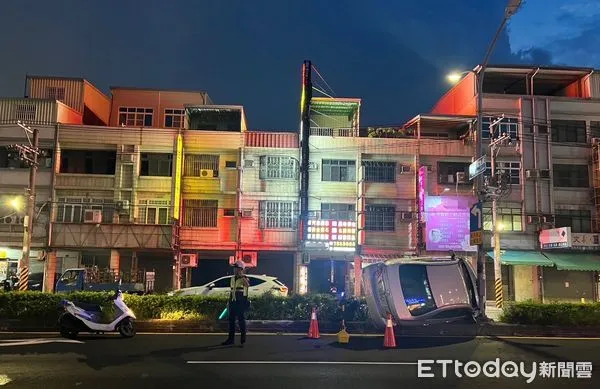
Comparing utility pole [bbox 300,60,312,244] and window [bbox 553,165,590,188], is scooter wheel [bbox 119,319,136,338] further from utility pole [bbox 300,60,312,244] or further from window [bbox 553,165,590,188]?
window [bbox 553,165,590,188]

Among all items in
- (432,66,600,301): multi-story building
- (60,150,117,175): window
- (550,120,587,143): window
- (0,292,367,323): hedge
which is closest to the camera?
(0,292,367,323): hedge

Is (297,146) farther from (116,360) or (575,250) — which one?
(116,360)

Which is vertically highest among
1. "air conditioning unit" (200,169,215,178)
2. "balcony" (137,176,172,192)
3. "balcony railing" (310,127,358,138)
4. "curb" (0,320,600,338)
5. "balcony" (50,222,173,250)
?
"balcony railing" (310,127,358,138)

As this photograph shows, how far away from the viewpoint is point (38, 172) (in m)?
32.8

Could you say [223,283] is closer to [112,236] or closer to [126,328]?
[126,328]

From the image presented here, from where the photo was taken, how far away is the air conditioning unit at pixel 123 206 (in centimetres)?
3216

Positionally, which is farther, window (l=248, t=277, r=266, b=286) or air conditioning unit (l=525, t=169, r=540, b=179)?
air conditioning unit (l=525, t=169, r=540, b=179)

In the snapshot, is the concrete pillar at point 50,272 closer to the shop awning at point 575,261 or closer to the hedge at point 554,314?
the hedge at point 554,314

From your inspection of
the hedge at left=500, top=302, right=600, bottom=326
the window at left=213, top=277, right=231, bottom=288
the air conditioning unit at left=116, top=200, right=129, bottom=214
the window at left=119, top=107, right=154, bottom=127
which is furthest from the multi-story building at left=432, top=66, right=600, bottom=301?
the window at left=119, top=107, right=154, bottom=127

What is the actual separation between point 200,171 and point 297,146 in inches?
256

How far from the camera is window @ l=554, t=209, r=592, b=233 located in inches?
1321

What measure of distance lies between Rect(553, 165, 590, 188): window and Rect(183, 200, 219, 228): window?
73.3 feet

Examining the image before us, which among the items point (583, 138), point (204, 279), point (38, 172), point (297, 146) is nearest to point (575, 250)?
point (583, 138)

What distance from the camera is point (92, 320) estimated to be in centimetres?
1266
